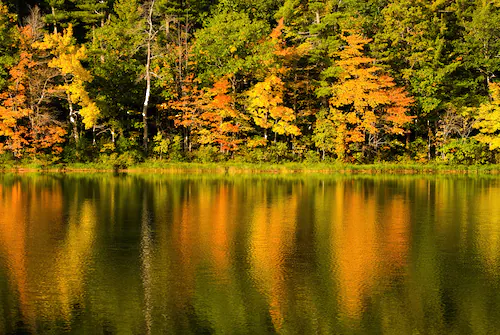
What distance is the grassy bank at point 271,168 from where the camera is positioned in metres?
50.2

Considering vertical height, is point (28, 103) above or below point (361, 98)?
below

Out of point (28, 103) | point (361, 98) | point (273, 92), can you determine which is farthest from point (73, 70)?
point (361, 98)

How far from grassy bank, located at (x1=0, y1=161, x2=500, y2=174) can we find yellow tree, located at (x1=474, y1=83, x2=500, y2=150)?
2577 millimetres

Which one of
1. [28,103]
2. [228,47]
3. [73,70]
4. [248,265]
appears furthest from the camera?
[228,47]

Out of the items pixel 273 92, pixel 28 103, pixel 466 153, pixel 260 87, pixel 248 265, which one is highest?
pixel 260 87

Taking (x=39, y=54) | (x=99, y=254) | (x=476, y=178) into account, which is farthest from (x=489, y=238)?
(x=39, y=54)

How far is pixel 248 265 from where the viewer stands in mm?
16094

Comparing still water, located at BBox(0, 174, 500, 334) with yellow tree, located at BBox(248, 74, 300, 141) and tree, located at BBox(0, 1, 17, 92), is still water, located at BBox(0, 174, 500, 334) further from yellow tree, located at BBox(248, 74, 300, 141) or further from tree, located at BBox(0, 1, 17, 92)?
yellow tree, located at BBox(248, 74, 300, 141)

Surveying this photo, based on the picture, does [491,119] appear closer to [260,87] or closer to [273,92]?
[273,92]

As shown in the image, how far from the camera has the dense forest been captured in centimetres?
5131

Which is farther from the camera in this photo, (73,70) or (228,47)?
(228,47)

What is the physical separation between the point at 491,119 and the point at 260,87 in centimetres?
1910

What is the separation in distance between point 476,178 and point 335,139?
467 inches

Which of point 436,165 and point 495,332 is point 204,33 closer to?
point 436,165
